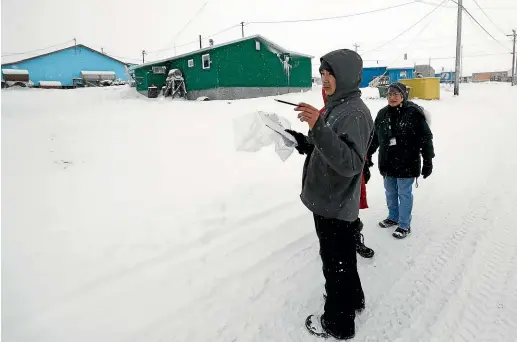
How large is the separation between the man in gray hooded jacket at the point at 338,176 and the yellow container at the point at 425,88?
18340 millimetres

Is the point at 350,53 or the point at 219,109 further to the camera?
the point at 219,109

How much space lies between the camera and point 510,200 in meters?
4.78

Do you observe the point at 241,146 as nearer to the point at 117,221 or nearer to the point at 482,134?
the point at 117,221

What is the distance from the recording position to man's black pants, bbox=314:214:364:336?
2262mm

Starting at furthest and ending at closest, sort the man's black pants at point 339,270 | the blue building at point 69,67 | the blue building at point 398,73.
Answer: the blue building at point 398,73
the blue building at point 69,67
the man's black pants at point 339,270

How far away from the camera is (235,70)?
19.7 m

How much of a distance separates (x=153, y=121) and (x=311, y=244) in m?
6.69

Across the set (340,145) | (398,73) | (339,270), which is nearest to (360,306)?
(339,270)

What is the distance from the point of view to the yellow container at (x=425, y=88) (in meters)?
17.9

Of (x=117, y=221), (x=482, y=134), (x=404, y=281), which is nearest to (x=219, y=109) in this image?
(x=117, y=221)

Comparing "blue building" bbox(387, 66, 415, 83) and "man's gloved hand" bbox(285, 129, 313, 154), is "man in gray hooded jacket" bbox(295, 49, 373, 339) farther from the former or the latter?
"blue building" bbox(387, 66, 415, 83)

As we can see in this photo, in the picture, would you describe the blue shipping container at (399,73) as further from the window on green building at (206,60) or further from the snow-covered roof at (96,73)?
the snow-covered roof at (96,73)

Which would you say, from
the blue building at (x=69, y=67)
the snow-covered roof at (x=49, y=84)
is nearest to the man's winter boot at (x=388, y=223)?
the snow-covered roof at (x=49, y=84)

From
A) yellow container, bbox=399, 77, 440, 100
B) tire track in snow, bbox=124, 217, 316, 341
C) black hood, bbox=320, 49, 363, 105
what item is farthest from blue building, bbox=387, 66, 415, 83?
black hood, bbox=320, 49, 363, 105
